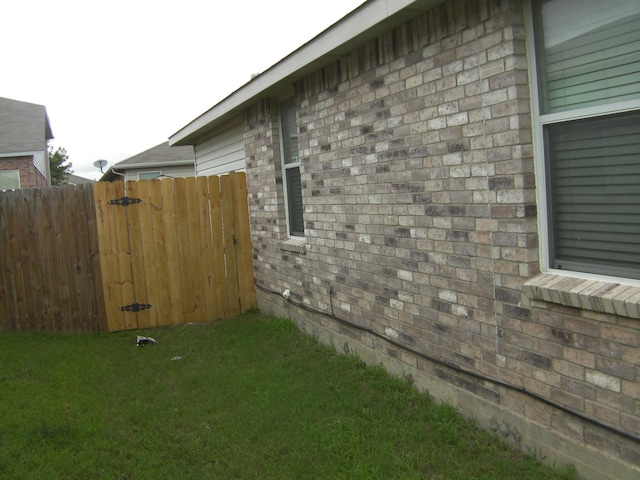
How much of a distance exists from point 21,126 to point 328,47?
2161 cm

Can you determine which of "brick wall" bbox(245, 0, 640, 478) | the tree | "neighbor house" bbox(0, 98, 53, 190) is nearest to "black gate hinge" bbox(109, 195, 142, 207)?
"brick wall" bbox(245, 0, 640, 478)

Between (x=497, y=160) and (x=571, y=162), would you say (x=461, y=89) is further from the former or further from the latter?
(x=571, y=162)

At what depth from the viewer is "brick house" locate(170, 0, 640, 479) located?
115 inches

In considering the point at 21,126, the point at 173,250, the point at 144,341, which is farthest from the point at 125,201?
the point at 21,126

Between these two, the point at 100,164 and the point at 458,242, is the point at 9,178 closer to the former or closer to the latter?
the point at 100,164

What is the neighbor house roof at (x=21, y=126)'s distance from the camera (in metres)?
20.9

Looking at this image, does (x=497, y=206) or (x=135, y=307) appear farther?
(x=135, y=307)

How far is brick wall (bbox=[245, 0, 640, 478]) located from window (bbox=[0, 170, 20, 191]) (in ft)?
60.5

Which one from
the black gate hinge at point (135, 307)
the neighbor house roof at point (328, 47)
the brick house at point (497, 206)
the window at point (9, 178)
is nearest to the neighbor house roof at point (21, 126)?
the window at point (9, 178)

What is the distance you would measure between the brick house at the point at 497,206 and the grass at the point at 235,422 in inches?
11.6

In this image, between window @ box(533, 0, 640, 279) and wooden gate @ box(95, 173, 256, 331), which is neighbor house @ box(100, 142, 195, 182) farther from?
window @ box(533, 0, 640, 279)

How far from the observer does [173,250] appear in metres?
8.06

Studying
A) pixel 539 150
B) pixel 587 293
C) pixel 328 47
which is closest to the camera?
pixel 587 293

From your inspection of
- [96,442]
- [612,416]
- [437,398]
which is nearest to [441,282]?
[437,398]
